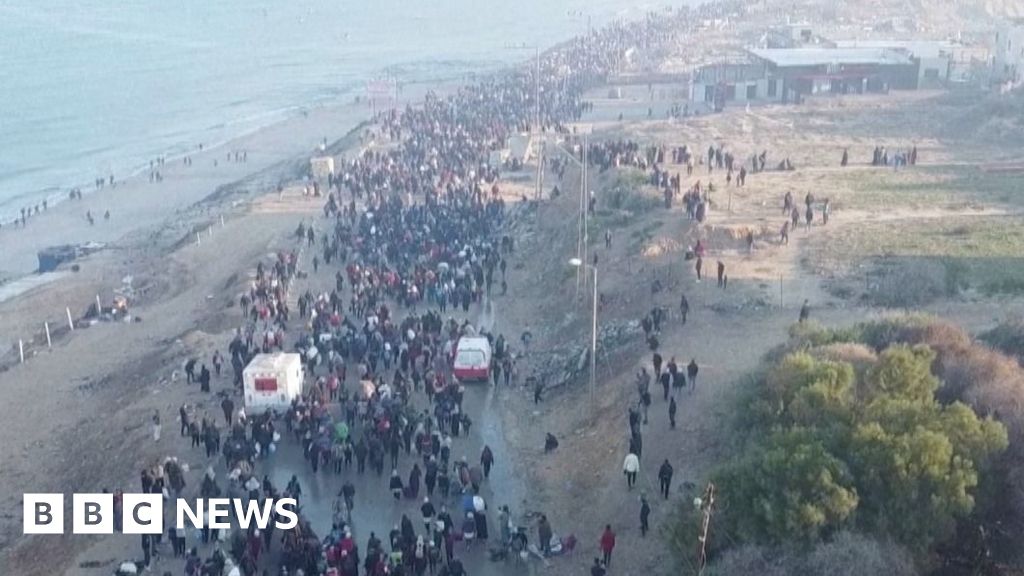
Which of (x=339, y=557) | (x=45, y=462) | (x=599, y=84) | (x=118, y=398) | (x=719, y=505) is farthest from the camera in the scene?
(x=599, y=84)

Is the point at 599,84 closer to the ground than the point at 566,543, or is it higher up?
higher up

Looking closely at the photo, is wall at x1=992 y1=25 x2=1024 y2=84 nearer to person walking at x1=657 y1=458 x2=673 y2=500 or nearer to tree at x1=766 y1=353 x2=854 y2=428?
tree at x1=766 y1=353 x2=854 y2=428

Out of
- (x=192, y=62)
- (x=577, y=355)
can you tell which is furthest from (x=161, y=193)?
(x=192, y=62)

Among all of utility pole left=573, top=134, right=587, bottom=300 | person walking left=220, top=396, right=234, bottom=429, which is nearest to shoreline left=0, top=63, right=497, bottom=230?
utility pole left=573, top=134, right=587, bottom=300

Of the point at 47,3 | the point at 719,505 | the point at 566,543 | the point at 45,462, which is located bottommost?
the point at 45,462

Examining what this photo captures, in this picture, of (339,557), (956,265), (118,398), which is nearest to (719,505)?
(339,557)

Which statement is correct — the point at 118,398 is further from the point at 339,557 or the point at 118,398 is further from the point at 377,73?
the point at 377,73

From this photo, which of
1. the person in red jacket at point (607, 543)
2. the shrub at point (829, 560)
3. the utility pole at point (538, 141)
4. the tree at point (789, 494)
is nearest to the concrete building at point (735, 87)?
the utility pole at point (538, 141)

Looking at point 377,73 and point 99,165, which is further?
point 377,73

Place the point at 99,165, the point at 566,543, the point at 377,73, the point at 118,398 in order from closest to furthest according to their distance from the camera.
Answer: the point at 566,543, the point at 118,398, the point at 99,165, the point at 377,73
